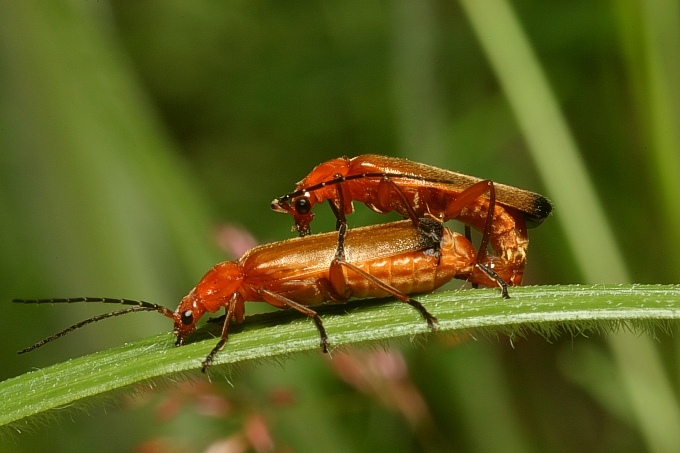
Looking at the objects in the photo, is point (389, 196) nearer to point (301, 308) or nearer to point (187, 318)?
point (301, 308)

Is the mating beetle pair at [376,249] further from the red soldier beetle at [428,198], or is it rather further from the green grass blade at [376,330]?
the green grass blade at [376,330]

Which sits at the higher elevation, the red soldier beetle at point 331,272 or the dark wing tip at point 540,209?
the red soldier beetle at point 331,272

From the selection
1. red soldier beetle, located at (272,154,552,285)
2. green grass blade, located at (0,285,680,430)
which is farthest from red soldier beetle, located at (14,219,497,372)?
green grass blade, located at (0,285,680,430)

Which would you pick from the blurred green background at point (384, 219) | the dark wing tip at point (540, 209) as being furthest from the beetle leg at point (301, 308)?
the dark wing tip at point (540, 209)

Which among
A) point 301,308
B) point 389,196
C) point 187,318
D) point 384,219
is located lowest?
point 384,219

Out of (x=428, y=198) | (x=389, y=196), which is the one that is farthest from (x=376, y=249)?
(x=428, y=198)

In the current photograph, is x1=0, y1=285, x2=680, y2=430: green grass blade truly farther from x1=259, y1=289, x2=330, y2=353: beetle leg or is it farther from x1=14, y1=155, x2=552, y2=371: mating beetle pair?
x1=14, y1=155, x2=552, y2=371: mating beetle pair
